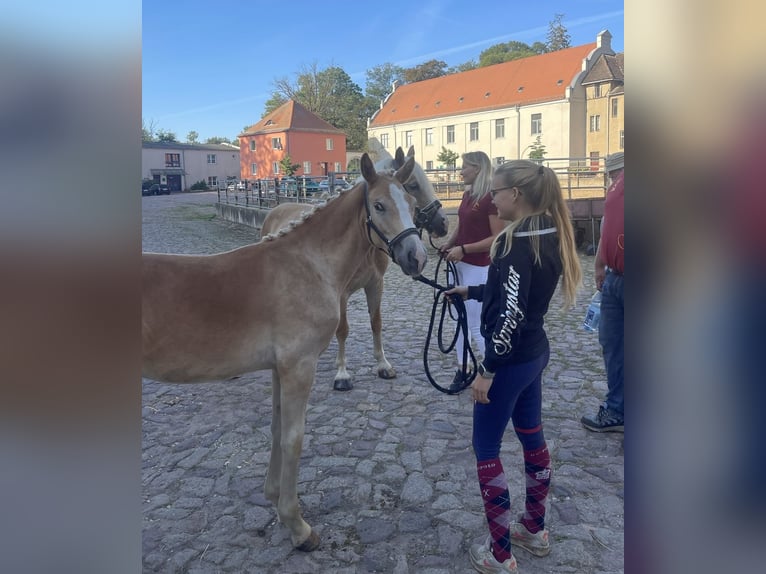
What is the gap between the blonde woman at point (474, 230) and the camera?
442 cm

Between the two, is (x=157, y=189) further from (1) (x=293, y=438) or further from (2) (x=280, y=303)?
(1) (x=293, y=438)

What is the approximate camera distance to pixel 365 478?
3.54 metres

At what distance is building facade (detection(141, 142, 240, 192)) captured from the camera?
6372 cm

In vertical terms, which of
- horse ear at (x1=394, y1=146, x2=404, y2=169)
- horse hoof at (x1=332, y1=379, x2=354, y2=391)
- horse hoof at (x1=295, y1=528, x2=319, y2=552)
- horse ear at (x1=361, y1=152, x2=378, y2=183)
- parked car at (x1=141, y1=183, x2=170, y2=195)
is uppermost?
parked car at (x1=141, y1=183, x2=170, y2=195)

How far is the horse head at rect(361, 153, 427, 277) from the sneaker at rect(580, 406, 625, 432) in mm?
2022

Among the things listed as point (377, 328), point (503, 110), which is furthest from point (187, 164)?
point (377, 328)

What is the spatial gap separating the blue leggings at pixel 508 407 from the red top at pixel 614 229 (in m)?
1.53

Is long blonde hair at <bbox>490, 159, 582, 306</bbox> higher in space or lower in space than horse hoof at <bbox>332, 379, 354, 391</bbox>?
higher

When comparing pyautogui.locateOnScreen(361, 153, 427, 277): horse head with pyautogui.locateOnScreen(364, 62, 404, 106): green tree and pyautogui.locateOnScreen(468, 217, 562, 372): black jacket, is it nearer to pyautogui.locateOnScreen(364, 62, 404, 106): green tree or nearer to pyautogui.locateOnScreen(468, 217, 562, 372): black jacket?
pyautogui.locateOnScreen(468, 217, 562, 372): black jacket

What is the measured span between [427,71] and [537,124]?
27.5 metres

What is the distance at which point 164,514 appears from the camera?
314 cm

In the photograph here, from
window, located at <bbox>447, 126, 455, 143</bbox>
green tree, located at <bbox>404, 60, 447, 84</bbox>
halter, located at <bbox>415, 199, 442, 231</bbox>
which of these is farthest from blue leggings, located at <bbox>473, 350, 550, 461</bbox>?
green tree, located at <bbox>404, 60, 447, 84</bbox>
